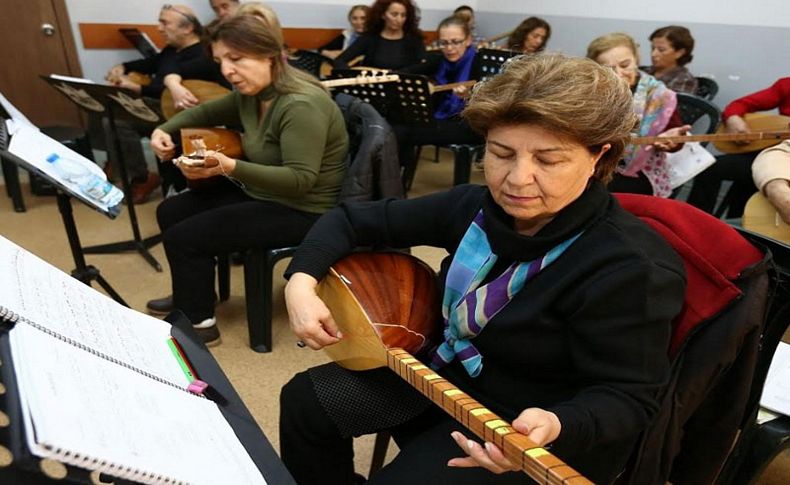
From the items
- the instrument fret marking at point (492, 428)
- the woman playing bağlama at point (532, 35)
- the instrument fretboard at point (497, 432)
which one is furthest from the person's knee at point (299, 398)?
the woman playing bağlama at point (532, 35)

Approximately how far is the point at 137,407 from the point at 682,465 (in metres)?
A: 0.92

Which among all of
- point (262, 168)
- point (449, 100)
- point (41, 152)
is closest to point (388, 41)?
point (449, 100)

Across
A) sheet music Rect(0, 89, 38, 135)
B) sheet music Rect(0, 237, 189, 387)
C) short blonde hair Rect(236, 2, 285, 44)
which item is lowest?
sheet music Rect(0, 89, 38, 135)

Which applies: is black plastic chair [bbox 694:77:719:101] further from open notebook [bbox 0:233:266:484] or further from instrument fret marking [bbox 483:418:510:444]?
open notebook [bbox 0:233:266:484]

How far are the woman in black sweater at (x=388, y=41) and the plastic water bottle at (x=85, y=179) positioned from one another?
267cm

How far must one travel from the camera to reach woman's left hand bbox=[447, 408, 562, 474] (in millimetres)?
710

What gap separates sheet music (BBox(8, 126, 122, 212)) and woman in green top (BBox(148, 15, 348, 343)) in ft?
0.92

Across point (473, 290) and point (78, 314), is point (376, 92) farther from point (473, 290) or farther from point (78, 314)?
point (78, 314)

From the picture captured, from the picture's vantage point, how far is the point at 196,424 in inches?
25.3

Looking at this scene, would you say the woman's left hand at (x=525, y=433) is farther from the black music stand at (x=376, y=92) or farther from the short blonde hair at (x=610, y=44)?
the black music stand at (x=376, y=92)

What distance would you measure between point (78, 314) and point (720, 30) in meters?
Answer: 3.78

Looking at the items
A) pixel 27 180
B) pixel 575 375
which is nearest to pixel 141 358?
pixel 575 375

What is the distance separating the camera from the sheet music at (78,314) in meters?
0.64

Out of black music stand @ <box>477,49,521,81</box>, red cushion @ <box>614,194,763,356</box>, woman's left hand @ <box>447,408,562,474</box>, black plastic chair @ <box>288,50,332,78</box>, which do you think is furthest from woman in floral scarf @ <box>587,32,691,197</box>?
black plastic chair @ <box>288,50,332,78</box>
